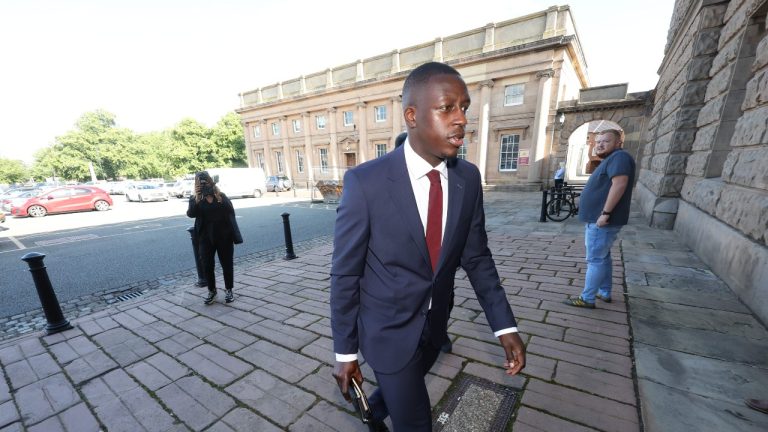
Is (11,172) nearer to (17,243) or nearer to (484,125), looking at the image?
(17,243)

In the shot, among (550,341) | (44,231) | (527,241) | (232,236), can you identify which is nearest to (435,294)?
(550,341)

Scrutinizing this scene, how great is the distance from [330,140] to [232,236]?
2454 cm

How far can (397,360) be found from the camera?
1.26 metres

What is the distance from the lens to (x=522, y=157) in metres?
18.2

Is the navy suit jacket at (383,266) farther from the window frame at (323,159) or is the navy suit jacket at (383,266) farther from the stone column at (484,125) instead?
the window frame at (323,159)

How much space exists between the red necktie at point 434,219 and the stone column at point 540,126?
18.6m

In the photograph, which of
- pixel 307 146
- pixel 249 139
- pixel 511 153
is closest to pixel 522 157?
pixel 511 153

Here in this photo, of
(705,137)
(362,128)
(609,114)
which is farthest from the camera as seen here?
(362,128)

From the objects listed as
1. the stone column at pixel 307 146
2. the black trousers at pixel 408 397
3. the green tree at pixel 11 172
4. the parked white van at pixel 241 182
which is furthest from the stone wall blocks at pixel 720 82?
the green tree at pixel 11 172

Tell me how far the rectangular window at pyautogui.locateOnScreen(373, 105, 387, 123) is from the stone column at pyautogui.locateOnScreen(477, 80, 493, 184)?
26.2ft

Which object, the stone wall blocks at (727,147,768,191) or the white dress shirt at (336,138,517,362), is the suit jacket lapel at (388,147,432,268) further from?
the stone wall blocks at (727,147,768,191)

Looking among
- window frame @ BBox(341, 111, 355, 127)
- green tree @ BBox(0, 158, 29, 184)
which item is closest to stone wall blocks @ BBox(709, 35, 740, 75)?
window frame @ BBox(341, 111, 355, 127)

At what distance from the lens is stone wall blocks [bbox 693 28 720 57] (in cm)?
573

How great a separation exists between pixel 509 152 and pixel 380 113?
35.6ft
